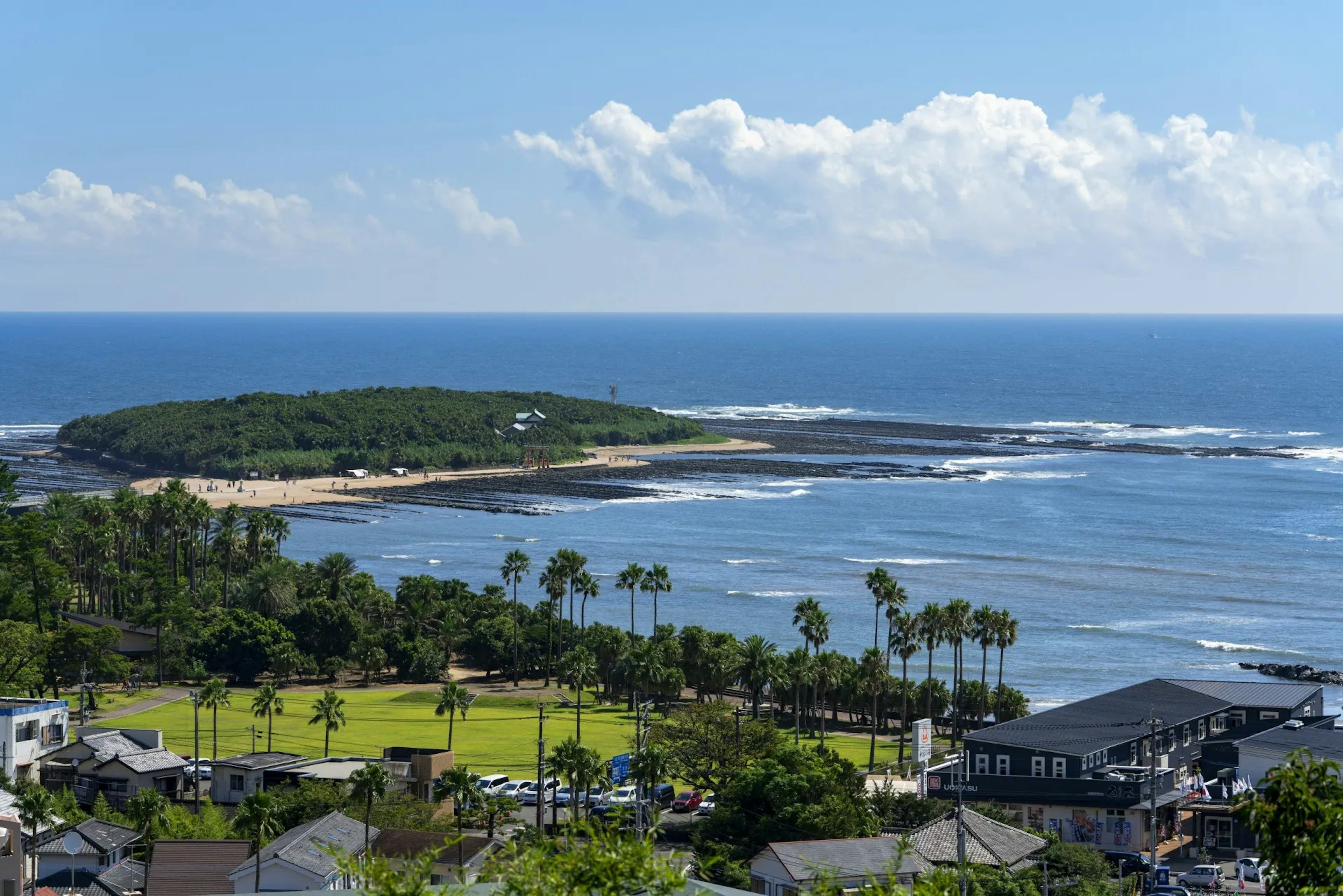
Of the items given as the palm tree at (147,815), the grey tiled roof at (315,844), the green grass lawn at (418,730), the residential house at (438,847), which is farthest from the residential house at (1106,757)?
the palm tree at (147,815)

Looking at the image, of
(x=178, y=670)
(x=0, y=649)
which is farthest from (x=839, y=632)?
(x=0, y=649)

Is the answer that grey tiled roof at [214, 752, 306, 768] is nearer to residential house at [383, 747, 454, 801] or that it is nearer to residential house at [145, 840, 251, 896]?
residential house at [383, 747, 454, 801]

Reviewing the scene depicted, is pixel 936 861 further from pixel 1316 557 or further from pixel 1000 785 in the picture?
pixel 1316 557

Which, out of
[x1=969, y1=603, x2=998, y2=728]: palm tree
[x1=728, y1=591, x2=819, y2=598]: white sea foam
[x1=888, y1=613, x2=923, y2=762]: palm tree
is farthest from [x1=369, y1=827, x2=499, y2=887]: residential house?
[x1=728, y1=591, x2=819, y2=598]: white sea foam

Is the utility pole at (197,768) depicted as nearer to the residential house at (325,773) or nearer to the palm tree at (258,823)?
the residential house at (325,773)

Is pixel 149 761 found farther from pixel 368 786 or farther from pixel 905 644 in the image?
pixel 905 644
